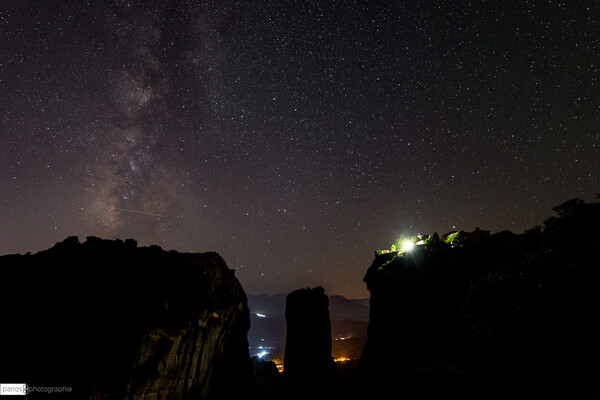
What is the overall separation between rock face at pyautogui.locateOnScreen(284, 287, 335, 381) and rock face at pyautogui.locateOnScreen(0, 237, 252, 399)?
10050 mm

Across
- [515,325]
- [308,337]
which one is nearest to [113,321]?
[308,337]

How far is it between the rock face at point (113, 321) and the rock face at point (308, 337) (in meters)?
10.1

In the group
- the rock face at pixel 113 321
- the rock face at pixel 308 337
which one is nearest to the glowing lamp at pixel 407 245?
the rock face at pixel 308 337

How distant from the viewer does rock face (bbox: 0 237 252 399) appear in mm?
16203

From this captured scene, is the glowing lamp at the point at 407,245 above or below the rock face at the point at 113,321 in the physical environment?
above

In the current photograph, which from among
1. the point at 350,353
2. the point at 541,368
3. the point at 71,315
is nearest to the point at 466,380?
the point at 541,368

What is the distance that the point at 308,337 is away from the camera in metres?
31.4

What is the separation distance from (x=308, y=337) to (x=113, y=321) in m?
21.4

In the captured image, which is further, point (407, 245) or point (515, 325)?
point (407, 245)

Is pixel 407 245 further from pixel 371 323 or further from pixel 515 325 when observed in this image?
pixel 515 325

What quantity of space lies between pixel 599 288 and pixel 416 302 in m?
16.2

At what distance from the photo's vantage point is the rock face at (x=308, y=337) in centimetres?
3016

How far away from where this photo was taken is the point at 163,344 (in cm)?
1853

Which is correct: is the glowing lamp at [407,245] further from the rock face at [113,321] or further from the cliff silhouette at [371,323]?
the rock face at [113,321]
